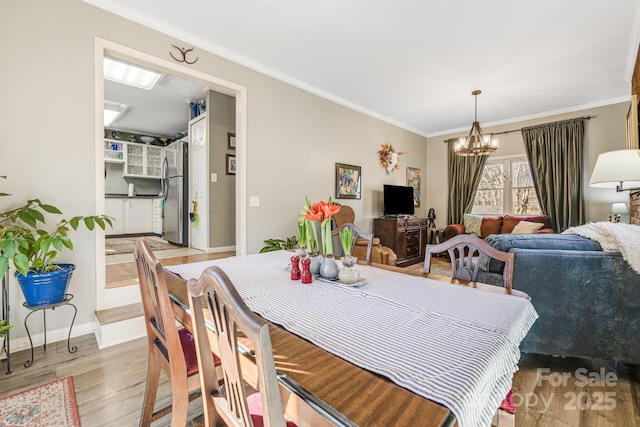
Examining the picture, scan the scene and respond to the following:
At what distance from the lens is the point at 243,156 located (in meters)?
3.28

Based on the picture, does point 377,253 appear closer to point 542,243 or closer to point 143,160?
point 542,243

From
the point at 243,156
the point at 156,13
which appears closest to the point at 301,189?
the point at 243,156

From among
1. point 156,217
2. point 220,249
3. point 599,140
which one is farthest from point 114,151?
point 599,140

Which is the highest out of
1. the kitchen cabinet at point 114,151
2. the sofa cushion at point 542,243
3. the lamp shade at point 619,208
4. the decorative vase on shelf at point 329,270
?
the kitchen cabinet at point 114,151

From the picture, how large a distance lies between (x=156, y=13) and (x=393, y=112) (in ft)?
12.4

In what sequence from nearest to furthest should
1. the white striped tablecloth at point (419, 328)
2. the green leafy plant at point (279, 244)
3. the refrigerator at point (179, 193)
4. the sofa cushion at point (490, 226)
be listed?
the white striped tablecloth at point (419, 328) < the green leafy plant at point (279, 244) < the refrigerator at point (179, 193) < the sofa cushion at point (490, 226)

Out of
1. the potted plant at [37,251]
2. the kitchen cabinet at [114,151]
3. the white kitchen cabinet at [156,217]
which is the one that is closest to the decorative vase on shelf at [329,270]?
the potted plant at [37,251]

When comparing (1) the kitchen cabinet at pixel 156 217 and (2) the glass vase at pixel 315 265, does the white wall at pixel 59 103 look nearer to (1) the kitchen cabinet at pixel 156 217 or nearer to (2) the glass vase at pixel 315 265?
(2) the glass vase at pixel 315 265

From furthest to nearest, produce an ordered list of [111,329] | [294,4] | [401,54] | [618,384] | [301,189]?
[301,189], [401,54], [294,4], [111,329], [618,384]

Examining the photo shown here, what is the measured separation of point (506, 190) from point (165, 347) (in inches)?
242

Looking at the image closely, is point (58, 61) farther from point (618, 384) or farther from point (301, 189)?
point (618, 384)

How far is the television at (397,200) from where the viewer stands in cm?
525

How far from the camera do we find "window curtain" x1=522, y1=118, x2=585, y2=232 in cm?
458

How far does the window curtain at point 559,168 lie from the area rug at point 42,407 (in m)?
6.18
